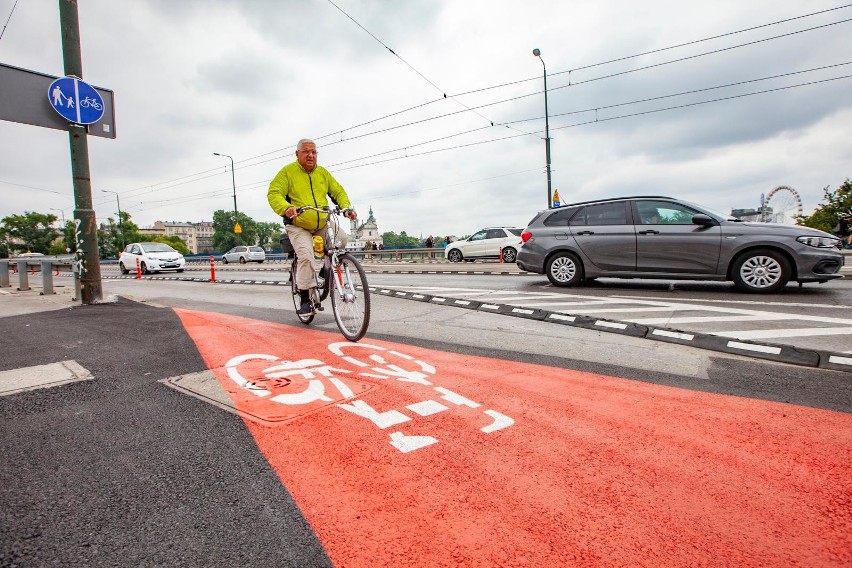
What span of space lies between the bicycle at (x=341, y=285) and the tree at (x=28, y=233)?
128121 mm

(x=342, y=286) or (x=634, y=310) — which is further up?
(x=342, y=286)

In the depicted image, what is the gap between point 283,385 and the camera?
2932 mm

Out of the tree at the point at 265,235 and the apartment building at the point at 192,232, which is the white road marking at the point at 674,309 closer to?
the tree at the point at 265,235

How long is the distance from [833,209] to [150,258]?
49898mm

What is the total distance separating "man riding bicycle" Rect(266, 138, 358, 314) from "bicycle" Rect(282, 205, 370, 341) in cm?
9

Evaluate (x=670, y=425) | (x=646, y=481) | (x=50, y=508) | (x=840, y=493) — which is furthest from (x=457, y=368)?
(x=50, y=508)

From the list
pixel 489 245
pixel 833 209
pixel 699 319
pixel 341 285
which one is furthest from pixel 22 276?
pixel 833 209

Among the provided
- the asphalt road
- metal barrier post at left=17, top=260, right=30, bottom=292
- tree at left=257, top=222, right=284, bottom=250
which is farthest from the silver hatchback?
tree at left=257, top=222, right=284, bottom=250

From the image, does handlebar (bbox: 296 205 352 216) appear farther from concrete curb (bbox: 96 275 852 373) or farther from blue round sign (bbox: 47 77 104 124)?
blue round sign (bbox: 47 77 104 124)

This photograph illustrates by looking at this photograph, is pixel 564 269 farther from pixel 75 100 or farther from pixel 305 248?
pixel 75 100

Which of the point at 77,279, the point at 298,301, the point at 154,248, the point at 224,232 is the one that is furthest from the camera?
the point at 224,232

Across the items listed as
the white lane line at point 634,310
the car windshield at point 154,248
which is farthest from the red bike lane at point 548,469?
the car windshield at point 154,248

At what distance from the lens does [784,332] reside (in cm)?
447

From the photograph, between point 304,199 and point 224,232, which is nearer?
point 304,199
